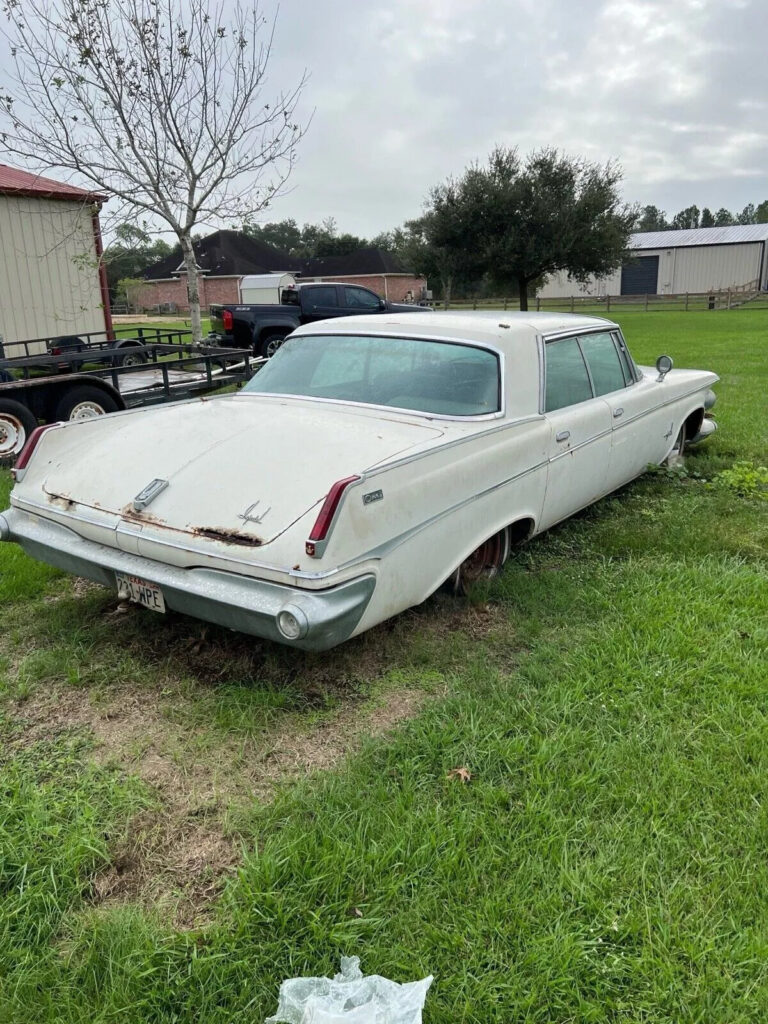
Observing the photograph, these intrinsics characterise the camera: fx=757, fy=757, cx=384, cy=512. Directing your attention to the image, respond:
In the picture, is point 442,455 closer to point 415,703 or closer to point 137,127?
point 415,703

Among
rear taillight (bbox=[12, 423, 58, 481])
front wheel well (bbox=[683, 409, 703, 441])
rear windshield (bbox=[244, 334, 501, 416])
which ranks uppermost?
rear windshield (bbox=[244, 334, 501, 416])

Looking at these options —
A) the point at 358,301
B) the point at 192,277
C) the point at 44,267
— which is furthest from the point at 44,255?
the point at 358,301

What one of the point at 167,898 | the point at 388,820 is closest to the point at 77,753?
the point at 167,898

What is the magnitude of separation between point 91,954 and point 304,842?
0.63 m

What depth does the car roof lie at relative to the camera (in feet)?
13.5

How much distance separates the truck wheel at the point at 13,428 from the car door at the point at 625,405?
193 inches

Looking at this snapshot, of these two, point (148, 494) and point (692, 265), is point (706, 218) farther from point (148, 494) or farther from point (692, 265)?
point (148, 494)

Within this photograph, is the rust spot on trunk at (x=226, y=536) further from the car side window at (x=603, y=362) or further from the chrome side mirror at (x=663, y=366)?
the chrome side mirror at (x=663, y=366)

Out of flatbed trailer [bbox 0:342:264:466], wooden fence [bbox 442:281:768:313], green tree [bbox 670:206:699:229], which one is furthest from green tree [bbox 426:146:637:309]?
green tree [bbox 670:206:699:229]

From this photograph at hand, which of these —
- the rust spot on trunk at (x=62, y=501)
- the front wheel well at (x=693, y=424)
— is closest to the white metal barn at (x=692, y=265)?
the front wheel well at (x=693, y=424)

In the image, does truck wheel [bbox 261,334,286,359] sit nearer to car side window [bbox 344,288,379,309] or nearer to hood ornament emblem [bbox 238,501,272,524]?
car side window [bbox 344,288,379,309]

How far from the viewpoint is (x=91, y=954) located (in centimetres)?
196

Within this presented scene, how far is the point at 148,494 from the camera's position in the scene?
3.16 meters

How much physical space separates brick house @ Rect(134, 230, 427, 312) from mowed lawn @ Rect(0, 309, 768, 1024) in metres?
45.9
